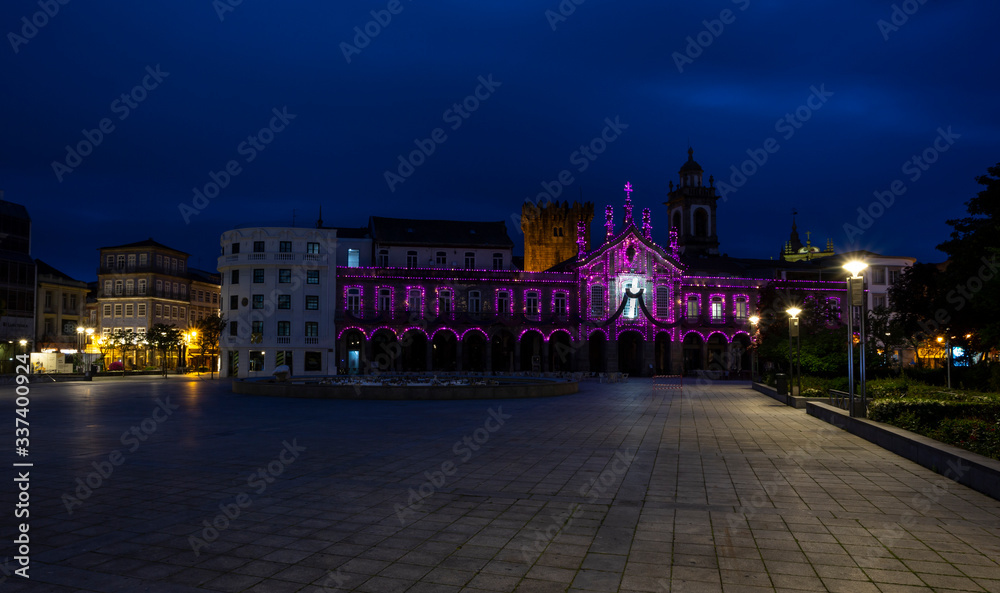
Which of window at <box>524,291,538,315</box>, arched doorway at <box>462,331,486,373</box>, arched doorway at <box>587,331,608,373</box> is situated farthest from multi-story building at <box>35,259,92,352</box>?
arched doorway at <box>587,331,608,373</box>

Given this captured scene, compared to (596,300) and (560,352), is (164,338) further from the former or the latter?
(596,300)

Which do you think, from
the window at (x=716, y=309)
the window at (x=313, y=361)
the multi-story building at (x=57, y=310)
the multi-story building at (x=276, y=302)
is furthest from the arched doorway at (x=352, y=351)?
the window at (x=716, y=309)

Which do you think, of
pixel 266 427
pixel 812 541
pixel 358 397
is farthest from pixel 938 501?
pixel 358 397

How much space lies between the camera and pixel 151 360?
76.9 m

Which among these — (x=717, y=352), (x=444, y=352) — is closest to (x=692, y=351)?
(x=717, y=352)

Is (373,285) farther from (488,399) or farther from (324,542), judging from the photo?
(324,542)

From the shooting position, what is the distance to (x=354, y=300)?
5981 cm

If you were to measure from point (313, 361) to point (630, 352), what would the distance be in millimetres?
30704

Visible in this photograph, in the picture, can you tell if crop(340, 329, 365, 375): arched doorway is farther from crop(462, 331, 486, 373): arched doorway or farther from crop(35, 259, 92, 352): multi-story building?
crop(35, 259, 92, 352): multi-story building

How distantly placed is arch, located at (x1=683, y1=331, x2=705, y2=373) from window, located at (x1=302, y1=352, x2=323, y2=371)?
3460 centimetres

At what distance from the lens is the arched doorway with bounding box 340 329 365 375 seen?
5947 cm

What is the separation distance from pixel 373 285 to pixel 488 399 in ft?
109

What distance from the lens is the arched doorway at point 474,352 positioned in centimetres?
6431

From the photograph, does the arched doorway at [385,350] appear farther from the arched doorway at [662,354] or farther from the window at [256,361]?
the arched doorway at [662,354]
